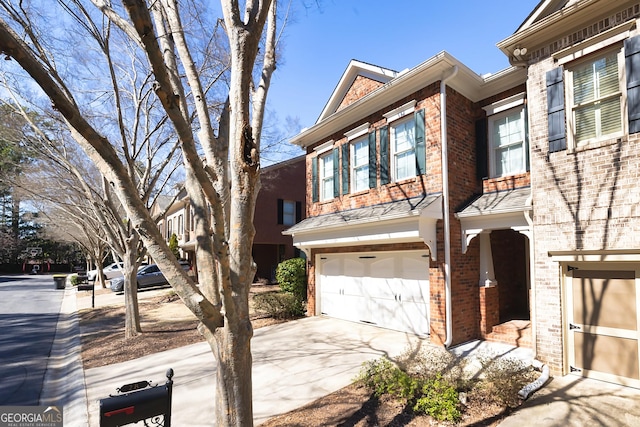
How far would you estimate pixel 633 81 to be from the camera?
209 inches

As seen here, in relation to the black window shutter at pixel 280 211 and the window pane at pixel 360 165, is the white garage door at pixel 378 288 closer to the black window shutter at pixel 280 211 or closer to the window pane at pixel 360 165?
the window pane at pixel 360 165

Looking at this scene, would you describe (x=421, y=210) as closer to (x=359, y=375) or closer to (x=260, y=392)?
(x=359, y=375)

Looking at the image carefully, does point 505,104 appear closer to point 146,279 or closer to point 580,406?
point 580,406

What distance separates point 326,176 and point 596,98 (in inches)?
304

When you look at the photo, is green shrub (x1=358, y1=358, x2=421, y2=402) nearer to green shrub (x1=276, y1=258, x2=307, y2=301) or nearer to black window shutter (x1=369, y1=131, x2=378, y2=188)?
black window shutter (x1=369, y1=131, x2=378, y2=188)

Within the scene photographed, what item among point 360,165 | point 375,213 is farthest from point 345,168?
point 375,213

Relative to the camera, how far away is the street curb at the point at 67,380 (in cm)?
540

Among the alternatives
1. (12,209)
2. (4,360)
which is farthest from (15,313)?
(12,209)

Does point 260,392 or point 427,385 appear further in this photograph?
Answer: point 260,392

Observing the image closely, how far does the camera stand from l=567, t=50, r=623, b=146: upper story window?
561 centimetres

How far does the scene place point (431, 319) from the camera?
7.95 m

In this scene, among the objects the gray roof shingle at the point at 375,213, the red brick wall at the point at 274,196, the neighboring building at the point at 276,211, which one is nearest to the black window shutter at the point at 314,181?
the gray roof shingle at the point at 375,213

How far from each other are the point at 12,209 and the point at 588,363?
60351mm

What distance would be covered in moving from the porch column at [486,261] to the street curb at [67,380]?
26.9 feet
